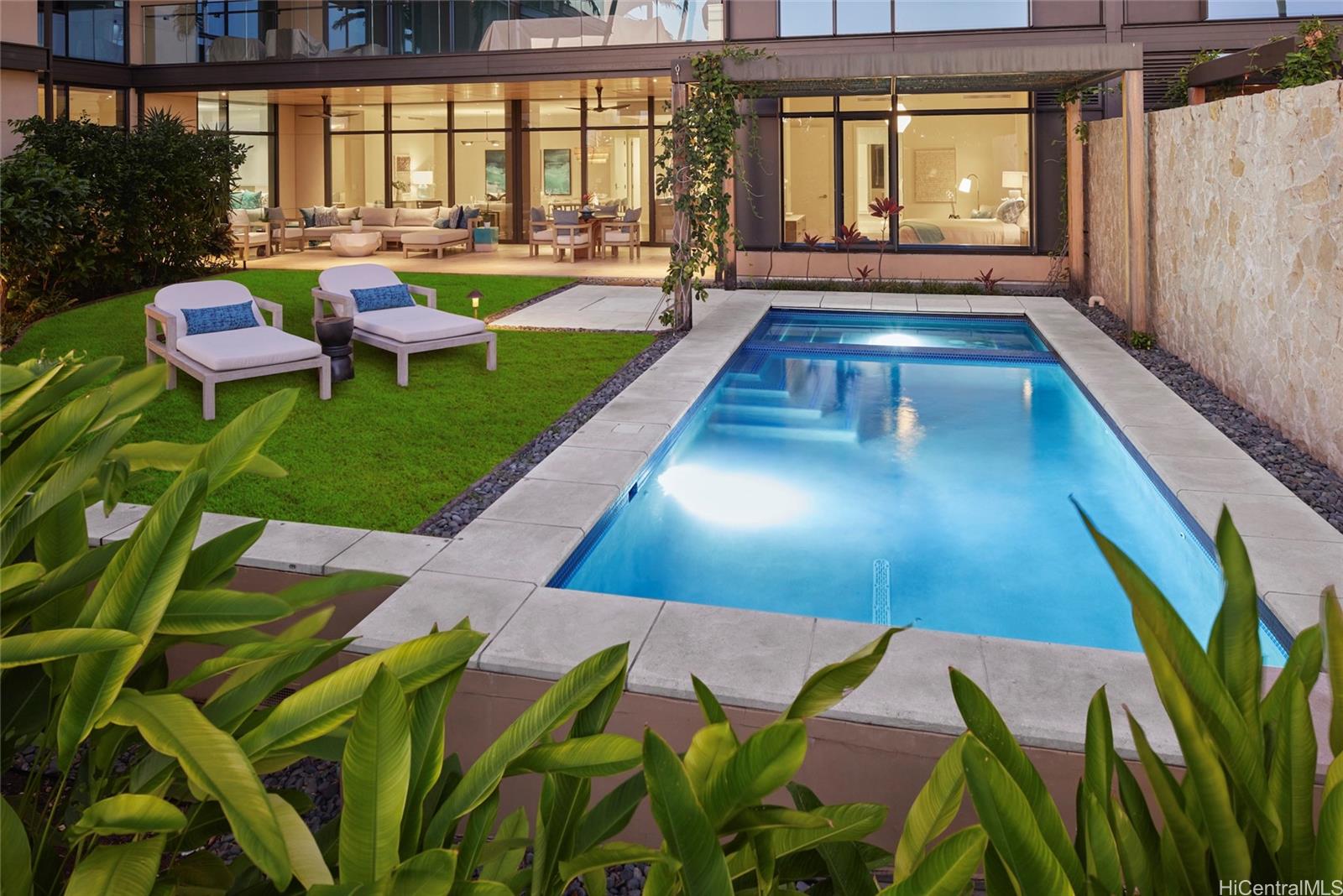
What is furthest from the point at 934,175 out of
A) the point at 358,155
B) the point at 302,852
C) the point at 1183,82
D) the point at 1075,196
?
the point at 302,852

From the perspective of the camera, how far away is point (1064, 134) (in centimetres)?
1439

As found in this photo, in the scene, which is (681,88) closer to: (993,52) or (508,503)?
(993,52)

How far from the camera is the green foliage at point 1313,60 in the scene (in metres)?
9.80

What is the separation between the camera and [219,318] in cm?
782

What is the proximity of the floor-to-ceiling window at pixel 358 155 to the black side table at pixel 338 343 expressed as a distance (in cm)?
1612

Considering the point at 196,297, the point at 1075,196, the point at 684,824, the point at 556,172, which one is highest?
the point at 556,172

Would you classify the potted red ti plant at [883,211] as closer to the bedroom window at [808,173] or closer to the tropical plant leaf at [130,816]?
the bedroom window at [808,173]

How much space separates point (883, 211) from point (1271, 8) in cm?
562

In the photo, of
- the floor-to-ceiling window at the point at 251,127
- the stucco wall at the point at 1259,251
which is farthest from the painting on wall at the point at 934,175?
the floor-to-ceiling window at the point at 251,127

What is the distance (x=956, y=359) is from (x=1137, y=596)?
912cm

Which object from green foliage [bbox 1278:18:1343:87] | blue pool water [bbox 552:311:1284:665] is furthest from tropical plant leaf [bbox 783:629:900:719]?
green foliage [bbox 1278:18:1343:87]

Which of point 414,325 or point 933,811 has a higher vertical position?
point 414,325

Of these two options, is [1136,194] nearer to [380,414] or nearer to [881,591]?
[881,591]

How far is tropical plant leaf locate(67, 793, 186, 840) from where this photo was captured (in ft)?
Answer: 3.97
